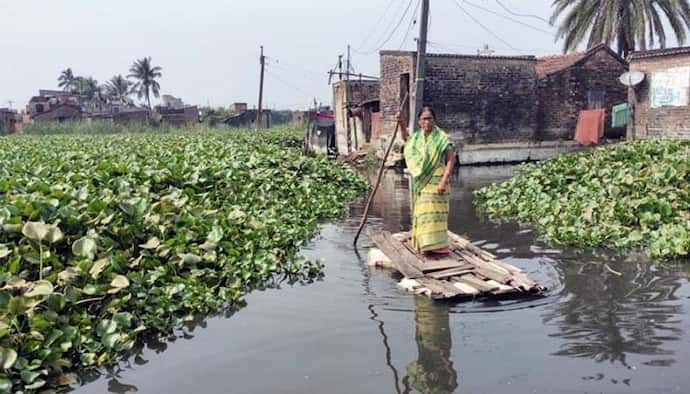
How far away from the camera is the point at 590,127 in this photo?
21.9 m

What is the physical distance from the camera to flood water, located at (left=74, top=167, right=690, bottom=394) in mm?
4340

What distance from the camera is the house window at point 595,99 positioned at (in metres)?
23.0

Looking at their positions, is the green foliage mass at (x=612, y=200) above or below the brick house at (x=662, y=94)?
below

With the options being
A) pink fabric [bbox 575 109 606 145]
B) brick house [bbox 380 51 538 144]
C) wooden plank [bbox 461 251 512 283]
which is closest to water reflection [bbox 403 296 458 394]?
wooden plank [bbox 461 251 512 283]

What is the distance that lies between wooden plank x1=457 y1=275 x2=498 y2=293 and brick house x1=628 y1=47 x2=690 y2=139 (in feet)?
46.4

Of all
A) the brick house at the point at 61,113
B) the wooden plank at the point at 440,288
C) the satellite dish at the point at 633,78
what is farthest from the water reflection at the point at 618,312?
the brick house at the point at 61,113

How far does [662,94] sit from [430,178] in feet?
47.2

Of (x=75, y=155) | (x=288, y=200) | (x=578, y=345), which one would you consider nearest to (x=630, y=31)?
(x=288, y=200)

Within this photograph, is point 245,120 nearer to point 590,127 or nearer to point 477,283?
point 590,127

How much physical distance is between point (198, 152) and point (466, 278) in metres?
9.79

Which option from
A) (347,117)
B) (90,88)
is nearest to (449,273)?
(347,117)

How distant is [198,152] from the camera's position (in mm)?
14570

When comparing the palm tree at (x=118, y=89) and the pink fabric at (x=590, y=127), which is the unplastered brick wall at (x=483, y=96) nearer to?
the pink fabric at (x=590, y=127)

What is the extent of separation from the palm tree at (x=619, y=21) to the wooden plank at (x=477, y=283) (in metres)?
20.0
